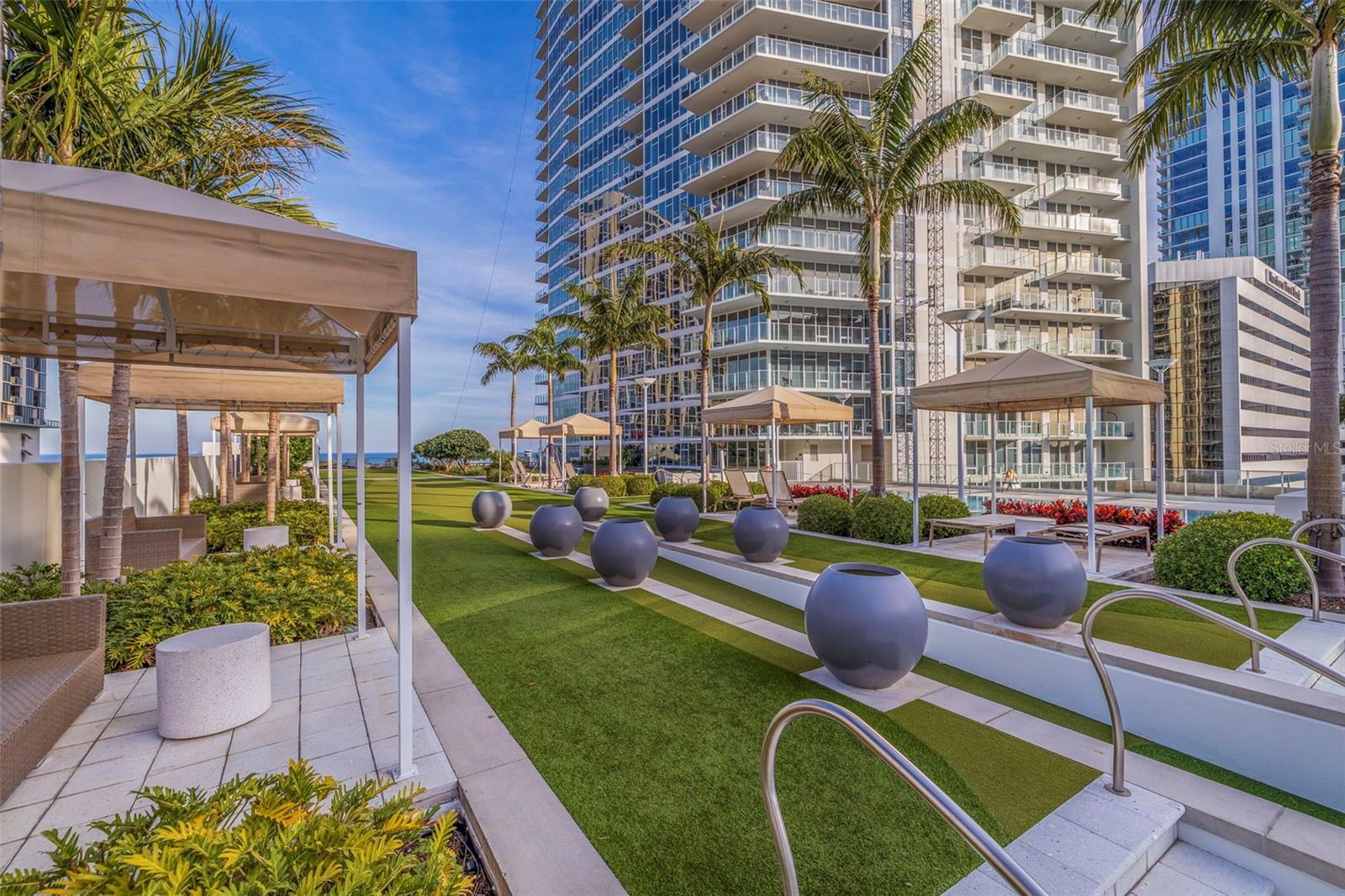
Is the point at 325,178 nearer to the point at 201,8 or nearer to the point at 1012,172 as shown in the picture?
the point at 201,8

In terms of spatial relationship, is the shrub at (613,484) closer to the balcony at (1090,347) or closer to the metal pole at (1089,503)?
the metal pole at (1089,503)

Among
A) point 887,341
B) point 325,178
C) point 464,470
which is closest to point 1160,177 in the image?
point 887,341

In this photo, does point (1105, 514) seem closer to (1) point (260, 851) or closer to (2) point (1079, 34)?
(1) point (260, 851)

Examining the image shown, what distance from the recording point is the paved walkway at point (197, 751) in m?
3.32

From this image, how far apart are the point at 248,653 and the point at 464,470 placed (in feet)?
139

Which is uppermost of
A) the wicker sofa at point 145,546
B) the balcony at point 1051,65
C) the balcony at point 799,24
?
the balcony at point 799,24

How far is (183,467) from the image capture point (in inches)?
499

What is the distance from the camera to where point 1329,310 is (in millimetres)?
8133

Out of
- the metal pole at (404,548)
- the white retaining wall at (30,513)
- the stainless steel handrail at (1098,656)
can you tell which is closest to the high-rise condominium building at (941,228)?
the stainless steel handrail at (1098,656)

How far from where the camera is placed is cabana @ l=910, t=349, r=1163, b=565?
352 inches

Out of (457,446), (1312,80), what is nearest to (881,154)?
(1312,80)

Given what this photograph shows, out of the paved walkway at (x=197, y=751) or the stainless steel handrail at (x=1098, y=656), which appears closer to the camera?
the paved walkway at (x=197, y=751)

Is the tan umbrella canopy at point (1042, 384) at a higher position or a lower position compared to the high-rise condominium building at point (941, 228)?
lower

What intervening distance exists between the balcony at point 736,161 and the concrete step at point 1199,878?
35886mm
